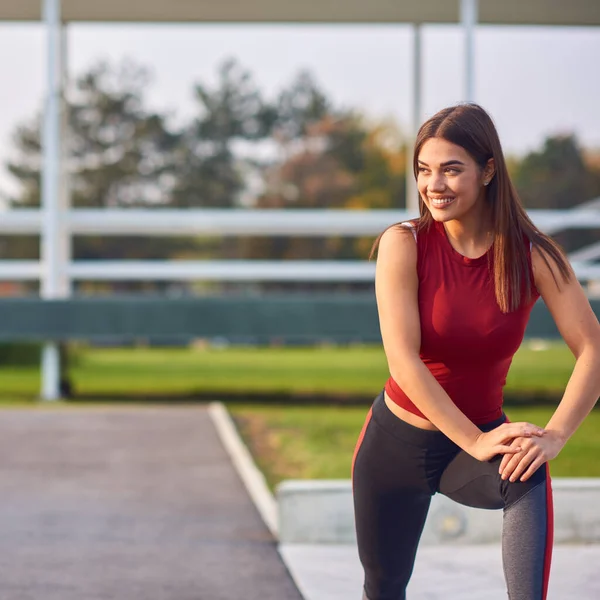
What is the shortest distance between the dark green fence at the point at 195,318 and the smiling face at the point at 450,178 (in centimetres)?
A: 882

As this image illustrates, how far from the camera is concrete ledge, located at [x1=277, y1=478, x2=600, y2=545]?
220 inches

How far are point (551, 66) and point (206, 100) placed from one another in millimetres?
17504

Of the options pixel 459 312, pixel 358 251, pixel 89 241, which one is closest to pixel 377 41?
pixel 358 251

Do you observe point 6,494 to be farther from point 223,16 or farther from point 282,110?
point 282,110

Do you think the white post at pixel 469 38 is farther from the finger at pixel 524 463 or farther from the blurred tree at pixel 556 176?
the blurred tree at pixel 556 176

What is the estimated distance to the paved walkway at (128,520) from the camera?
495cm

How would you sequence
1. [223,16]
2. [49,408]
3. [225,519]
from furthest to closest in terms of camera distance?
[223,16], [49,408], [225,519]

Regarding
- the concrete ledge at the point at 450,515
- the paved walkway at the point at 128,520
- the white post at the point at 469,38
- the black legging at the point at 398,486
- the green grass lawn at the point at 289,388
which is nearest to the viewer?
the black legging at the point at 398,486

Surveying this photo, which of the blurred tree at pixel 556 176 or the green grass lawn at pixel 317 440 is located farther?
the blurred tree at pixel 556 176

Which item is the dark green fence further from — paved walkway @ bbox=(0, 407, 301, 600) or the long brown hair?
the long brown hair

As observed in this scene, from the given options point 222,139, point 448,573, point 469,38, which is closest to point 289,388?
point 469,38

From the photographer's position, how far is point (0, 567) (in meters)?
5.27

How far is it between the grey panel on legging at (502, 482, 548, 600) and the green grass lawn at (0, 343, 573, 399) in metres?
11.9

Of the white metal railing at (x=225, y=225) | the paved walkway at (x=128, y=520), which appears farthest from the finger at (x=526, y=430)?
the white metal railing at (x=225, y=225)
